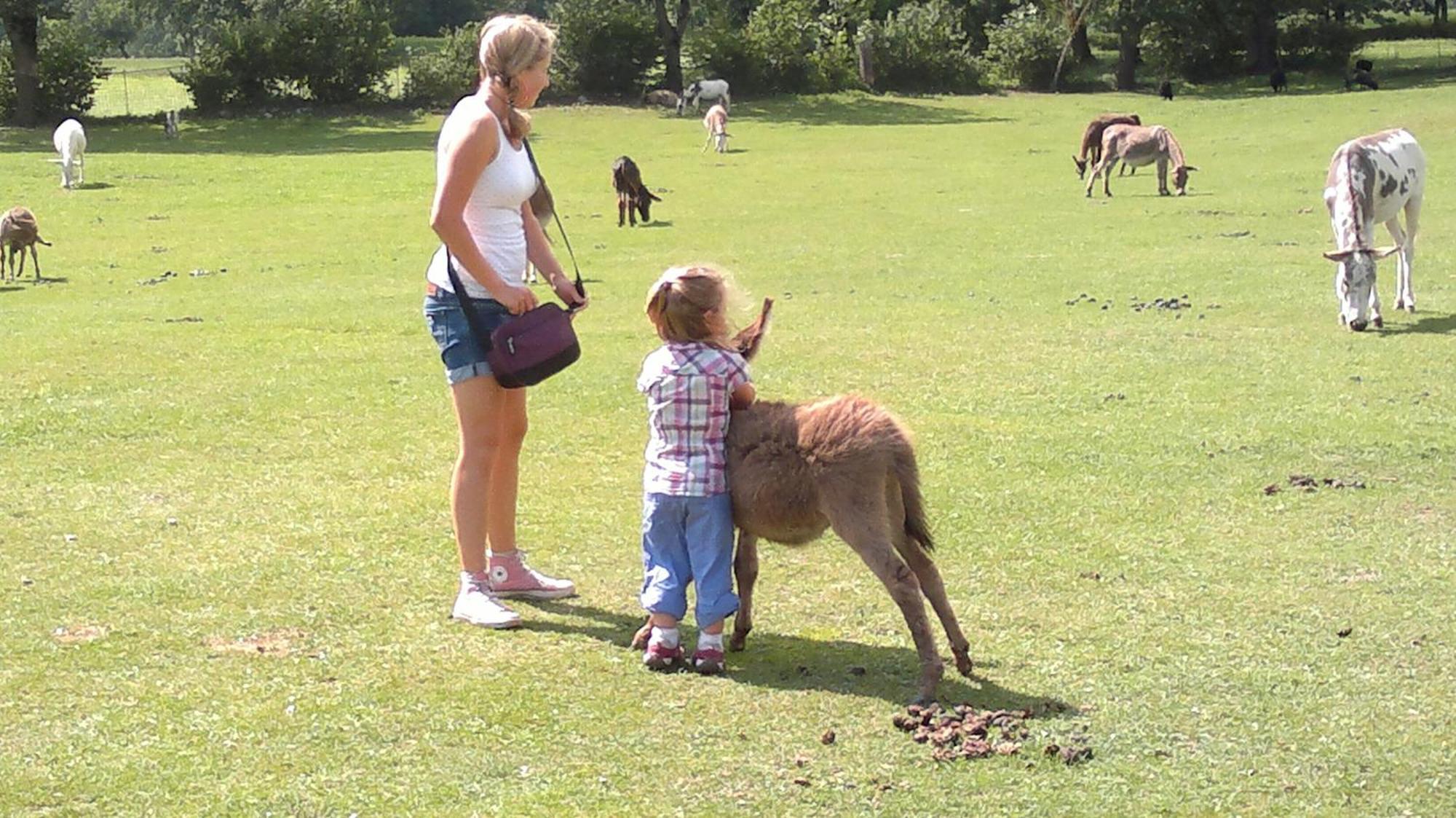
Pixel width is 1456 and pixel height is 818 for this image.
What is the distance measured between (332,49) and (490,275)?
43656 millimetres

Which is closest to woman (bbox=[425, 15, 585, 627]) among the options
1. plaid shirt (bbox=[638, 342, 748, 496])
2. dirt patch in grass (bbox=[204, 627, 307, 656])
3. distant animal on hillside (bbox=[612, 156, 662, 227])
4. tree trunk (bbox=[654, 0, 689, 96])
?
dirt patch in grass (bbox=[204, 627, 307, 656])

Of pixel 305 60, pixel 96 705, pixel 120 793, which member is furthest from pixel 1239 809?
pixel 305 60

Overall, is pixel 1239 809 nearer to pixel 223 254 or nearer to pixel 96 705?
pixel 96 705

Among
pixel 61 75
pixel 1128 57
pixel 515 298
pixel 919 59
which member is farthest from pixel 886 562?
pixel 1128 57

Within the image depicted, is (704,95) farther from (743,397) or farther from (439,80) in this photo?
(743,397)

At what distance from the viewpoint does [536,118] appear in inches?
1757

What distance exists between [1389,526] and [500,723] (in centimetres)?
440

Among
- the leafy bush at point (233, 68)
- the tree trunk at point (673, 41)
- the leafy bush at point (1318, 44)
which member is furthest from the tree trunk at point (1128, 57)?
the leafy bush at point (233, 68)

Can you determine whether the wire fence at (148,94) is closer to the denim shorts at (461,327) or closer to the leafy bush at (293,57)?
the leafy bush at (293,57)

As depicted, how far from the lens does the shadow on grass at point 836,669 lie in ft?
17.4

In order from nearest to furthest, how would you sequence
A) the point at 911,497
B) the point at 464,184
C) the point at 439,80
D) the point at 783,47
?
1. the point at 911,497
2. the point at 464,184
3. the point at 439,80
4. the point at 783,47

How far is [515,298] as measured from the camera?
235 inches

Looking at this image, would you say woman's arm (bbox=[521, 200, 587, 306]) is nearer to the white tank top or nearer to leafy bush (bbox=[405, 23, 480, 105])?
the white tank top

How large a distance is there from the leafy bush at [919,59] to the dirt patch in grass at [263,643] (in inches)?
1881
